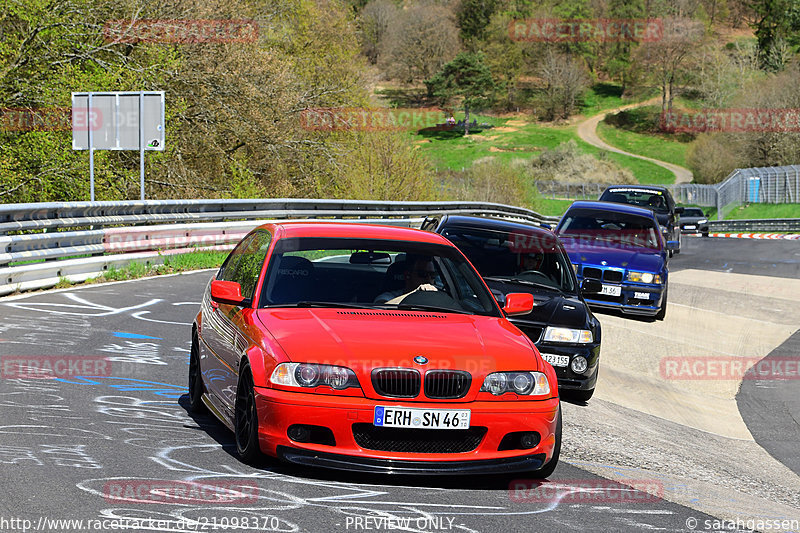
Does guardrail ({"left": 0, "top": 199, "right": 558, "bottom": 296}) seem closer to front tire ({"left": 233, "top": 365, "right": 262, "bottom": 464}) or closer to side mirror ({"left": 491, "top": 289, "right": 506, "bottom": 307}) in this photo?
side mirror ({"left": 491, "top": 289, "right": 506, "bottom": 307})

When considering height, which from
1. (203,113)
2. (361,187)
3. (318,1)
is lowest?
(361,187)

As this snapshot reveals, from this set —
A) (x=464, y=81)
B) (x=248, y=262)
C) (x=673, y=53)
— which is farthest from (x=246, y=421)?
(x=673, y=53)

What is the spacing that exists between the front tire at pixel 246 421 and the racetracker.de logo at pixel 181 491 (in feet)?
0.89

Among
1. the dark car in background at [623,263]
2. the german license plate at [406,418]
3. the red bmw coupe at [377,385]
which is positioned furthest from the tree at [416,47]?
the german license plate at [406,418]

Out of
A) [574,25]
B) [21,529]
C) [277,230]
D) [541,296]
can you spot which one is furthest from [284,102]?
[574,25]

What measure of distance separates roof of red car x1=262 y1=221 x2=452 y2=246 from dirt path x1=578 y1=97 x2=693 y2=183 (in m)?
100

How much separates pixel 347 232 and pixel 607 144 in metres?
120

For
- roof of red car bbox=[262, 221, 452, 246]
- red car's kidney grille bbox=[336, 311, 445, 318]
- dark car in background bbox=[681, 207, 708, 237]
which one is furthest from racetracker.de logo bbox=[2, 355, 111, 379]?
dark car in background bbox=[681, 207, 708, 237]

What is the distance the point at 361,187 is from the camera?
33719mm

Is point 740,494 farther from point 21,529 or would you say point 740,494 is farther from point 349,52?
point 349,52

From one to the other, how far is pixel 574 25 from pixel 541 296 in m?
147

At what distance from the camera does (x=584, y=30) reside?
151 m

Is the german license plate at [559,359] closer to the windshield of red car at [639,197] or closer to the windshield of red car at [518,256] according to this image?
the windshield of red car at [518,256]

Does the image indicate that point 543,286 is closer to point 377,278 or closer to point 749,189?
point 377,278
